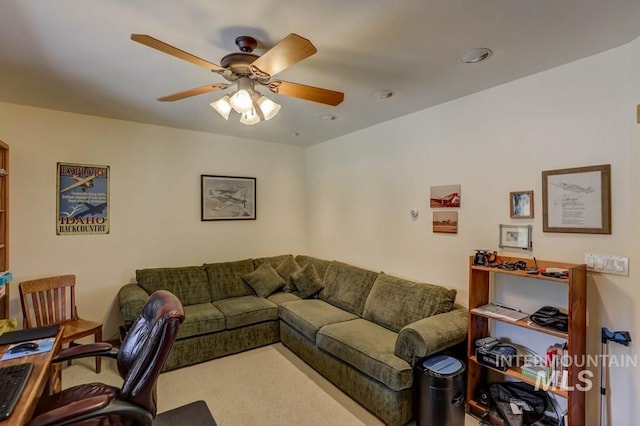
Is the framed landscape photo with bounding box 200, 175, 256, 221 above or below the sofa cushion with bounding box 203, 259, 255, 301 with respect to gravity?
above

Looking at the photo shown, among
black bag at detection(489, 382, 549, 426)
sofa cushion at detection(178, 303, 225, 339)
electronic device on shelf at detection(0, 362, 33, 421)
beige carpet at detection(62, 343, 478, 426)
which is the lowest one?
beige carpet at detection(62, 343, 478, 426)

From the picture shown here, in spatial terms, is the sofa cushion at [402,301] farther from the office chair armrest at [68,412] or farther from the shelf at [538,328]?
the office chair armrest at [68,412]

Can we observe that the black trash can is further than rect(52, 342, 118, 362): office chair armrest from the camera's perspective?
Yes

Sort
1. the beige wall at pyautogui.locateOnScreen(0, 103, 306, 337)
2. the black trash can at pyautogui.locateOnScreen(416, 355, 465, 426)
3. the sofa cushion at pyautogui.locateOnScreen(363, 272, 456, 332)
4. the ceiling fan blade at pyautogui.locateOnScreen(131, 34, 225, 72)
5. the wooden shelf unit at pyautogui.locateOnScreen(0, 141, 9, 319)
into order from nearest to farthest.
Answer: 1. the ceiling fan blade at pyautogui.locateOnScreen(131, 34, 225, 72)
2. the black trash can at pyautogui.locateOnScreen(416, 355, 465, 426)
3. the sofa cushion at pyautogui.locateOnScreen(363, 272, 456, 332)
4. the wooden shelf unit at pyautogui.locateOnScreen(0, 141, 9, 319)
5. the beige wall at pyautogui.locateOnScreen(0, 103, 306, 337)

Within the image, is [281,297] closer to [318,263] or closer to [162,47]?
[318,263]

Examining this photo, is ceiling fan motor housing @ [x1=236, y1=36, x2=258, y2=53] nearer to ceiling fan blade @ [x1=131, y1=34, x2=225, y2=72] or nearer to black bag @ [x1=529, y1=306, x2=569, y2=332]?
ceiling fan blade @ [x1=131, y1=34, x2=225, y2=72]

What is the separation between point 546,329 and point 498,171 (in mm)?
1243

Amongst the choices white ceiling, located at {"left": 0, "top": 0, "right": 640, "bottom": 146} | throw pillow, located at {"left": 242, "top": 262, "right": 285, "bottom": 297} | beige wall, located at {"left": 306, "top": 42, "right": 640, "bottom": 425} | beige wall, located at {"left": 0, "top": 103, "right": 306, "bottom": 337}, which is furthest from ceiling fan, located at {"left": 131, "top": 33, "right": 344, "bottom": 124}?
throw pillow, located at {"left": 242, "top": 262, "right": 285, "bottom": 297}

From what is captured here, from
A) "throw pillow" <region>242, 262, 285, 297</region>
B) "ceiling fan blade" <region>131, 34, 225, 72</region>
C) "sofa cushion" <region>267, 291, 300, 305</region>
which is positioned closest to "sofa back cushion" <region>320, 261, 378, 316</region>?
"sofa cushion" <region>267, 291, 300, 305</region>

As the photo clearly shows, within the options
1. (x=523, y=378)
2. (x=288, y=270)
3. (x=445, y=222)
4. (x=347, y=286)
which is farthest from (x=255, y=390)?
(x=445, y=222)

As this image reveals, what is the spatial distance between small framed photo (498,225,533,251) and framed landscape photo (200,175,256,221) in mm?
3229

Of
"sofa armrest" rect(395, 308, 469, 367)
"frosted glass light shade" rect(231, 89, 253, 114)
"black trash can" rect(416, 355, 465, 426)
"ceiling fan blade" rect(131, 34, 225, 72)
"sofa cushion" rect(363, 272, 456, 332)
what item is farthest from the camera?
"sofa cushion" rect(363, 272, 456, 332)

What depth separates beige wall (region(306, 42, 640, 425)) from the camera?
6.58ft

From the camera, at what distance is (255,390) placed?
110 inches
